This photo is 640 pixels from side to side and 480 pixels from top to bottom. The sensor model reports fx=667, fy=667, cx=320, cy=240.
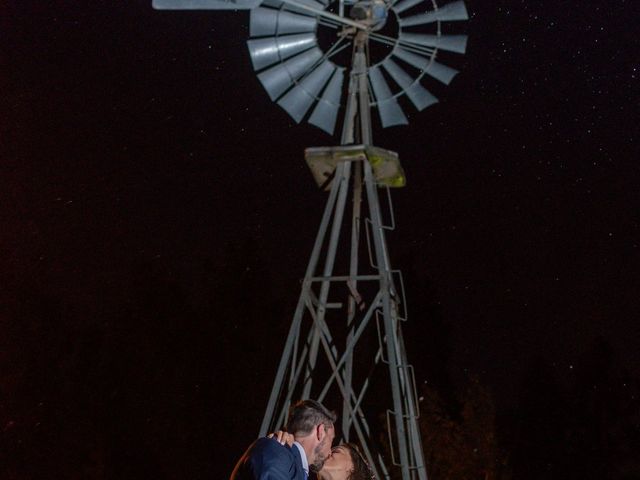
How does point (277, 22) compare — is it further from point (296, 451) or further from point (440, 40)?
point (296, 451)

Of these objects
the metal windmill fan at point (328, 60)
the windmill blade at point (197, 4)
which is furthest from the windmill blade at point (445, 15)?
the windmill blade at point (197, 4)

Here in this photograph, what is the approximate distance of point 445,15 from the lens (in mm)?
6480

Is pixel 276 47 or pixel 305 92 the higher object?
pixel 276 47

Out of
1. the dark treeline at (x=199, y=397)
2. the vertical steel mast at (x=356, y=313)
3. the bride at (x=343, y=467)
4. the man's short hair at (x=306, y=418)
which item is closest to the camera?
the man's short hair at (x=306, y=418)

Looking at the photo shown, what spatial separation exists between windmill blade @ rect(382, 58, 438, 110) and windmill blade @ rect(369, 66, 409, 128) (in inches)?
4.9

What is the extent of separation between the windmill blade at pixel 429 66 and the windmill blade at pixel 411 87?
0.13 meters

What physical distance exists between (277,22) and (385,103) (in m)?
1.38

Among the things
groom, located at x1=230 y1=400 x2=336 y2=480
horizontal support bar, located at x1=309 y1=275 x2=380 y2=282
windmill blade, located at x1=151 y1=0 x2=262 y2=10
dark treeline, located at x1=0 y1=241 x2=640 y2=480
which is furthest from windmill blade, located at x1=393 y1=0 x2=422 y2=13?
dark treeline, located at x1=0 y1=241 x2=640 y2=480

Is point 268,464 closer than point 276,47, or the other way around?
point 268,464

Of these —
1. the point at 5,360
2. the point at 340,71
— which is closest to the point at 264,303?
the point at 5,360

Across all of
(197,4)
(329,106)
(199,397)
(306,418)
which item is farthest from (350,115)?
(199,397)

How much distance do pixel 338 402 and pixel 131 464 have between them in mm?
5627

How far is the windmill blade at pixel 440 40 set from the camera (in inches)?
260

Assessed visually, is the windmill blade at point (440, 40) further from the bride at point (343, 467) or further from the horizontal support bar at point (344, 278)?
the bride at point (343, 467)
